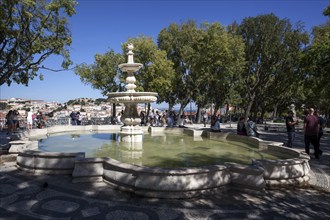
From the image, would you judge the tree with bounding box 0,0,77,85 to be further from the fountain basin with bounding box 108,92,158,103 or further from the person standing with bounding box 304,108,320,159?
the person standing with bounding box 304,108,320,159

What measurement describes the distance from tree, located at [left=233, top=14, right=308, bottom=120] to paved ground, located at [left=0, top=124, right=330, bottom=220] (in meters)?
26.9

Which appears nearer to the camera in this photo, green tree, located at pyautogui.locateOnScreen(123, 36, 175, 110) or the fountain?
the fountain

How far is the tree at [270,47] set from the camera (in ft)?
97.7

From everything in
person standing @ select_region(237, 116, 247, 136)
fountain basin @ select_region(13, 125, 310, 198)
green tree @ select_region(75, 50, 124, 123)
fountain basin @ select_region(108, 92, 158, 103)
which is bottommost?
fountain basin @ select_region(13, 125, 310, 198)

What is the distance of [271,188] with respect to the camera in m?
5.82

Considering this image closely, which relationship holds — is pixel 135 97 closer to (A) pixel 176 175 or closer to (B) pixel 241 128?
(B) pixel 241 128

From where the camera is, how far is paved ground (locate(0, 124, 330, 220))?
4270mm

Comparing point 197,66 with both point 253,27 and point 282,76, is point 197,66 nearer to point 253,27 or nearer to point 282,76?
point 253,27

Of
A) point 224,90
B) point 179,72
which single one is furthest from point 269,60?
point 179,72

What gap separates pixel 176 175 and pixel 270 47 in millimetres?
29662

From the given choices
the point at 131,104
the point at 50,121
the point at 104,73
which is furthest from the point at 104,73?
the point at 131,104

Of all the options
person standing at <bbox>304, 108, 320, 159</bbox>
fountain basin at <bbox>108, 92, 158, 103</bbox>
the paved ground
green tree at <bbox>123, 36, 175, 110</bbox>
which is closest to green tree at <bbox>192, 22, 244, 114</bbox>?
green tree at <bbox>123, 36, 175, 110</bbox>

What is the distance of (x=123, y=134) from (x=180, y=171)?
676cm

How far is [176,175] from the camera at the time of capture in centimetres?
497
